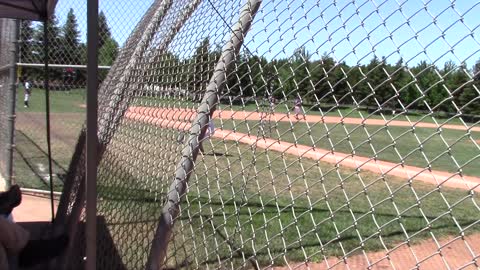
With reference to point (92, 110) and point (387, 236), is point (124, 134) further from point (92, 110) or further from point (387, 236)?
point (387, 236)

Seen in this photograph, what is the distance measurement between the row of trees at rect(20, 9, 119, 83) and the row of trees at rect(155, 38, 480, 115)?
5545 mm

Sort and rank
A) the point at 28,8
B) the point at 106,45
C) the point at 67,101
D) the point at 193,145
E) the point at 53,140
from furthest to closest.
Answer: the point at 53,140, the point at 67,101, the point at 106,45, the point at 28,8, the point at 193,145

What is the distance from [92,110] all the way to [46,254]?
5.93 feet

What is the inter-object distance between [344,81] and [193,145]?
0.82m

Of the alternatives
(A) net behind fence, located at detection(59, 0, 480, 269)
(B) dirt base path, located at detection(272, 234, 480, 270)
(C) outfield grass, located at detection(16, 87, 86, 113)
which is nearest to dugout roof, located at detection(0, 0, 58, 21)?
(A) net behind fence, located at detection(59, 0, 480, 269)

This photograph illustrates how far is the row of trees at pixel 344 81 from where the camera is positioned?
65.9 inches

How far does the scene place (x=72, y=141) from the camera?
10.8m

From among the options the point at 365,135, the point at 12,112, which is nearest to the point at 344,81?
the point at 365,135

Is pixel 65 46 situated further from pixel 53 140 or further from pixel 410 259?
pixel 410 259

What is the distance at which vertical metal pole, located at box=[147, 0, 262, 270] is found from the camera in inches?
96.2

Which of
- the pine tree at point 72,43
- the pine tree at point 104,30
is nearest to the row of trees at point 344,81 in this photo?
the pine tree at point 104,30

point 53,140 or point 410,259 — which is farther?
point 53,140

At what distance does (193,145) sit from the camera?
8.22 ft

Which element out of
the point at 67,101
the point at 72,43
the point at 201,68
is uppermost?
the point at 67,101
